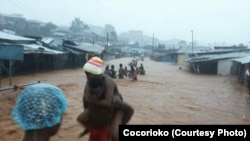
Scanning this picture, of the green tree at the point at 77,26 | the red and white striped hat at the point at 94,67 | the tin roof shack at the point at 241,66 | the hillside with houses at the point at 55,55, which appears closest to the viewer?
the red and white striped hat at the point at 94,67

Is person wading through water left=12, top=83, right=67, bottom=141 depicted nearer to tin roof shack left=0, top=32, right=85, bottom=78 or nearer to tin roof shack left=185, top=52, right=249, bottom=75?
tin roof shack left=0, top=32, right=85, bottom=78

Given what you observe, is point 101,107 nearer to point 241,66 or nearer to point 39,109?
point 39,109

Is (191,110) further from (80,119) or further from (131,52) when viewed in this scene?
(131,52)

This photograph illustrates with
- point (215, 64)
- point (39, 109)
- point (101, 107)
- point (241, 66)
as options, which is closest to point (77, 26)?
point (215, 64)

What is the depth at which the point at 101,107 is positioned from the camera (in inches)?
154

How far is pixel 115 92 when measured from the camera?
4070 mm

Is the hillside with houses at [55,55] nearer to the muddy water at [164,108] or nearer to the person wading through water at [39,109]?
the muddy water at [164,108]

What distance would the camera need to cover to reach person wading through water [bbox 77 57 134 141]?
12.5ft

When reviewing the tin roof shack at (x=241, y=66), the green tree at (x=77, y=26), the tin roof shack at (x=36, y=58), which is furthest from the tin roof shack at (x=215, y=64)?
the green tree at (x=77, y=26)

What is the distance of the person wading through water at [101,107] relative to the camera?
382 centimetres

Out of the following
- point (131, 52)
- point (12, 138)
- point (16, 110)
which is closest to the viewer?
point (16, 110)

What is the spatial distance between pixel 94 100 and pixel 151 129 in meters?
0.79

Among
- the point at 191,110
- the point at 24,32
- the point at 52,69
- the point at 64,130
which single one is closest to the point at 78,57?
the point at 52,69

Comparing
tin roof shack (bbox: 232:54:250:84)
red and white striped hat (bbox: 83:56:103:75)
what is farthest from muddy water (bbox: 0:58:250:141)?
tin roof shack (bbox: 232:54:250:84)
